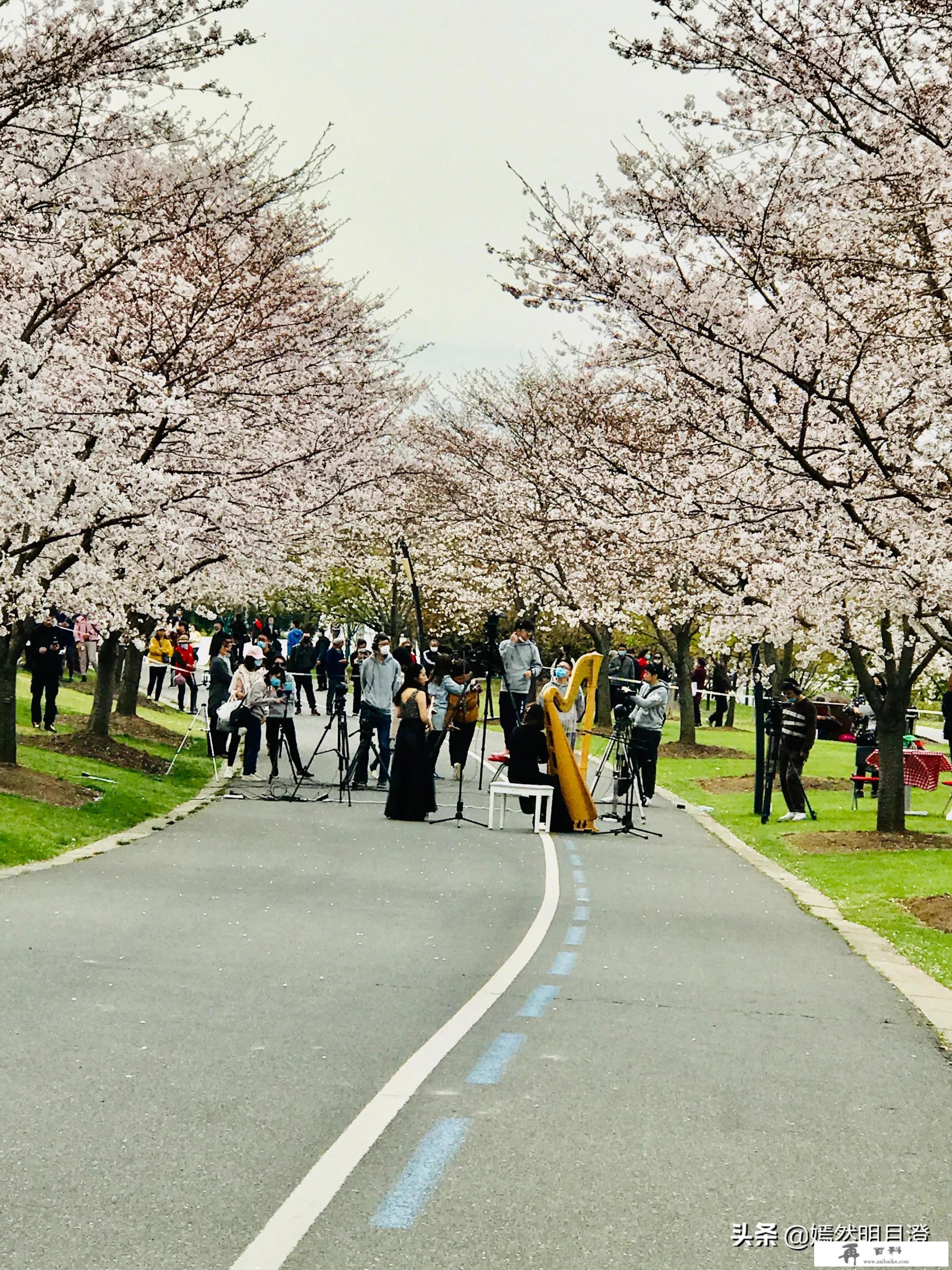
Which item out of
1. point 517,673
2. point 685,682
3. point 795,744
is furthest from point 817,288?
point 685,682

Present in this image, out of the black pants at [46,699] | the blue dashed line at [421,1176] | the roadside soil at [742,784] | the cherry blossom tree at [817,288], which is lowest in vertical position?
the blue dashed line at [421,1176]

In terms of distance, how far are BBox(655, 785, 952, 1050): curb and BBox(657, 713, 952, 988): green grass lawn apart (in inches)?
4.7

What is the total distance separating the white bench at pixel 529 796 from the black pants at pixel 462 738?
3150 millimetres

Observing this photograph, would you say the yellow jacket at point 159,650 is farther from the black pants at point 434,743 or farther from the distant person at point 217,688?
the black pants at point 434,743

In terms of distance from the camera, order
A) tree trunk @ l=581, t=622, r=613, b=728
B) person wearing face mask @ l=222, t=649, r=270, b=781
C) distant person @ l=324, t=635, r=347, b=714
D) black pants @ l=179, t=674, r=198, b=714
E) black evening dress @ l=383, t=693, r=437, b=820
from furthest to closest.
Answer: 1. tree trunk @ l=581, t=622, r=613, b=728
2. black pants @ l=179, t=674, r=198, b=714
3. distant person @ l=324, t=635, r=347, b=714
4. person wearing face mask @ l=222, t=649, r=270, b=781
5. black evening dress @ l=383, t=693, r=437, b=820

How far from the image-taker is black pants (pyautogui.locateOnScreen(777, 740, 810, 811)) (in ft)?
76.8

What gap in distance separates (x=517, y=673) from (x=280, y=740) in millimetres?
4570

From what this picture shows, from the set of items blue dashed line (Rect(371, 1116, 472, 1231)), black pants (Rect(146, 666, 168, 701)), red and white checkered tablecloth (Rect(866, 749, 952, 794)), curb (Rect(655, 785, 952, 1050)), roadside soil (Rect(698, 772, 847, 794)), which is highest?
black pants (Rect(146, 666, 168, 701))

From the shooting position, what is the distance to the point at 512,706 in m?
28.1

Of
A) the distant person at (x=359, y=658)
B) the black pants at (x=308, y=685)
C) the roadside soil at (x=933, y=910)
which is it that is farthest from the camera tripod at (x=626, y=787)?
the black pants at (x=308, y=685)

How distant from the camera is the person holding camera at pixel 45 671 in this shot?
27.7 meters

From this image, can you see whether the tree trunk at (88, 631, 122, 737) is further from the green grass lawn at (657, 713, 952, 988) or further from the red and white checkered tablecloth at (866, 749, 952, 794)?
the red and white checkered tablecloth at (866, 749, 952, 794)

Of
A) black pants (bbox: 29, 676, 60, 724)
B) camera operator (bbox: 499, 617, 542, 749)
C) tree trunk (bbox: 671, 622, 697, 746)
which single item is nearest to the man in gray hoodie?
camera operator (bbox: 499, 617, 542, 749)

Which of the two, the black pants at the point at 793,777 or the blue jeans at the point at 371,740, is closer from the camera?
the black pants at the point at 793,777
